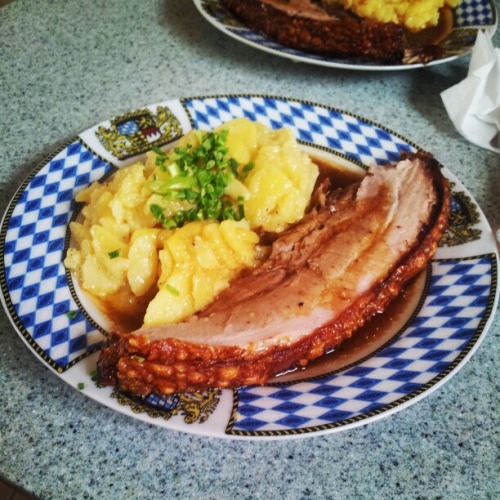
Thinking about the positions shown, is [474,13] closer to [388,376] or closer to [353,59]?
[353,59]

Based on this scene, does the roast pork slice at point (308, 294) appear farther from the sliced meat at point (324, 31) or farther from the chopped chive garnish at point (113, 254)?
the sliced meat at point (324, 31)

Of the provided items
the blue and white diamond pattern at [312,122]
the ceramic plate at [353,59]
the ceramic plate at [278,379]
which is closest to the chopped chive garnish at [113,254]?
the ceramic plate at [278,379]

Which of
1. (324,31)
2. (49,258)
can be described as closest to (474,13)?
(324,31)

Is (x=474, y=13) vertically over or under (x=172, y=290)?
over

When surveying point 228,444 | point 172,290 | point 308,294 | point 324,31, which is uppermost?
point 324,31

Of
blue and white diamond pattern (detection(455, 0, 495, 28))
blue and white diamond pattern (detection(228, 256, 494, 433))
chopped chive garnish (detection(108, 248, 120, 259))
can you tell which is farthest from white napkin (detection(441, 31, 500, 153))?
chopped chive garnish (detection(108, 248, 120, 259))

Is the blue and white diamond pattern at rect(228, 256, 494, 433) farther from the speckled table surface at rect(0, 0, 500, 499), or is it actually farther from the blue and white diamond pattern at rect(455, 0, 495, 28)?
the blue and white diamond pattern at rect(455, 0, 495, 28)

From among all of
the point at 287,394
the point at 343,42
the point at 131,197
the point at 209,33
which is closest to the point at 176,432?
the point at 287,394
